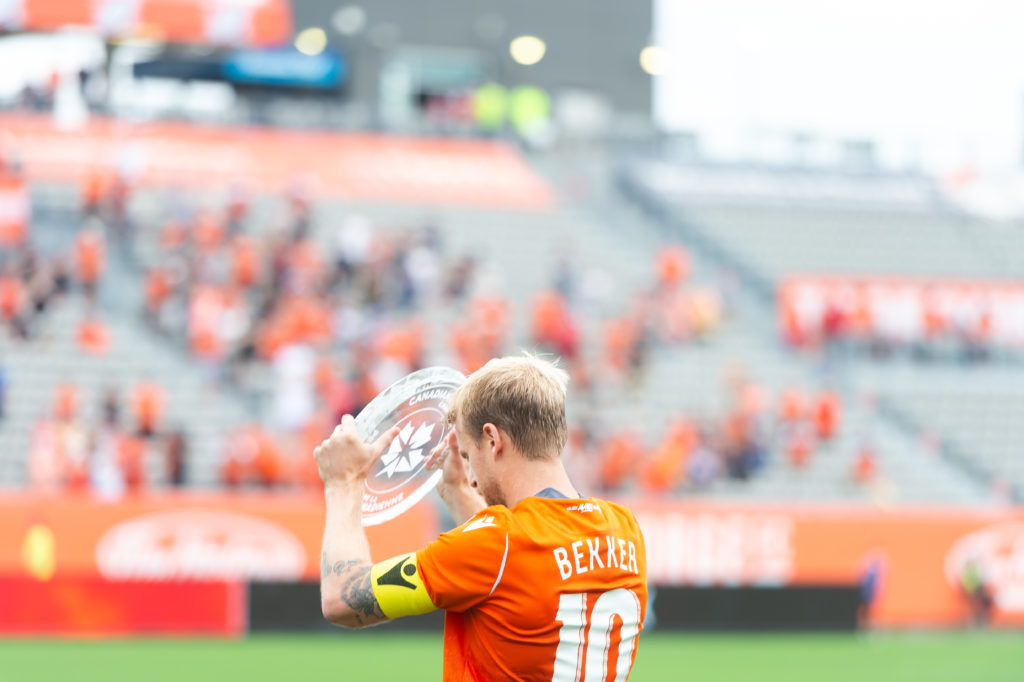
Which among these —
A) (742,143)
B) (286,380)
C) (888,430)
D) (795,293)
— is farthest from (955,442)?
(286,380)

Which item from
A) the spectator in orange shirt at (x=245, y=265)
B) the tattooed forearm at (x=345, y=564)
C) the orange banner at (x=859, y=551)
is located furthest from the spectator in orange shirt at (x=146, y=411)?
the tattooed forearm at (x=345, y=564)

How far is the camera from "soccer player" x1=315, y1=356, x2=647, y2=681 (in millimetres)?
2979

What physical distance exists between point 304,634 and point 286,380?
14.1 ft

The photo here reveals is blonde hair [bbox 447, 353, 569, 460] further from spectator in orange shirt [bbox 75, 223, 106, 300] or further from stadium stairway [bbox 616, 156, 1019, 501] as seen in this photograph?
stadium stairway [bbox 616, 156, 1019, 501]

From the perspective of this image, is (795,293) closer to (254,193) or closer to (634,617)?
(254,193)

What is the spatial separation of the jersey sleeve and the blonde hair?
22cm

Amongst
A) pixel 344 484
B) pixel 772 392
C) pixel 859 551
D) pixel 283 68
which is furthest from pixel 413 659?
pixel 283 68

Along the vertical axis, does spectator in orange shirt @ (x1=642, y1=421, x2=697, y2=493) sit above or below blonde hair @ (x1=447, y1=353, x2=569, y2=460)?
below

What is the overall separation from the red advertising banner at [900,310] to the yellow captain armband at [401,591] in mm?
24613

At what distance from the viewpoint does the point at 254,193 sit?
26.5 metres

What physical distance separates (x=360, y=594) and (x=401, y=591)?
0.10 meters

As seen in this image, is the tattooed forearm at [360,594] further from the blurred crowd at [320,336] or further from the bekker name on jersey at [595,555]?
the blurred crowd at [320,336]

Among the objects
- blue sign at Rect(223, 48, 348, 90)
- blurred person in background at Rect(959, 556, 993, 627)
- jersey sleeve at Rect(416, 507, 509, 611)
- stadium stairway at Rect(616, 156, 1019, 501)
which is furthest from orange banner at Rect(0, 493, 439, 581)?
blue sign at Rect(223, 48, 348, 90)

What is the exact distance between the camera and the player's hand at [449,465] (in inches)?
140
